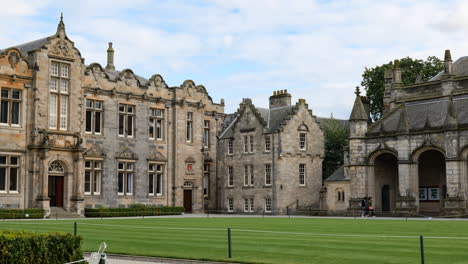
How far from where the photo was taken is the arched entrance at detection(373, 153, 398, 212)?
180ft

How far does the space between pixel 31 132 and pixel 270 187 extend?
23.7m

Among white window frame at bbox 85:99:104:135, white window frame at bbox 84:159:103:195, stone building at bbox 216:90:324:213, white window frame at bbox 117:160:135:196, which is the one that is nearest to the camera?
white window frame at bbox 84:159:103:195

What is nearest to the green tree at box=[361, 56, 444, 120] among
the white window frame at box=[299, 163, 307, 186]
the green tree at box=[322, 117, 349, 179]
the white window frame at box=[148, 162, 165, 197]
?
the green tree at box=[322, 117, 349, 179]

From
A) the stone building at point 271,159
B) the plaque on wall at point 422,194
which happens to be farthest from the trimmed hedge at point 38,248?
the stone building at point 271,159

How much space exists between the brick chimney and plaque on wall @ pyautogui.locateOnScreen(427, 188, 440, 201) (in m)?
17.5

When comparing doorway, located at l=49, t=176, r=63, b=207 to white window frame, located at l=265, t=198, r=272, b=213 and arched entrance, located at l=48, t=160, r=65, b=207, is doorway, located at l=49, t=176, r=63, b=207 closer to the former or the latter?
arched entrance, located at l=48, t=160, r=65, b=207

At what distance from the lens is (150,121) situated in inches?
2219

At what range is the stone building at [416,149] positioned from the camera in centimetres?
4859

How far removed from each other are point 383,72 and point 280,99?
608 inches

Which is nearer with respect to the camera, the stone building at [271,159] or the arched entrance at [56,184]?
the arched entrance at [56,184]

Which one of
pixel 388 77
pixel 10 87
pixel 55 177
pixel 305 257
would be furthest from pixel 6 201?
pixel 388 77

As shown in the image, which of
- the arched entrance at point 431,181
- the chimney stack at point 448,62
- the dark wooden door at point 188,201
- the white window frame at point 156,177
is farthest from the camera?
the dark wooden door at point 188,201

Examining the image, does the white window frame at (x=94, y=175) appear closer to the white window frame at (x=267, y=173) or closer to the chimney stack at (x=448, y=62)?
the white window frame at (x=267, y=173)

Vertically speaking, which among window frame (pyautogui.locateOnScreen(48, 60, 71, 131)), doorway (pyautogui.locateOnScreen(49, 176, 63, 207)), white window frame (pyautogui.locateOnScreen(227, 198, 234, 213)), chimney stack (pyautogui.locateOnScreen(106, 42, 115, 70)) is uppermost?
chimney stack (pyautogui.locateOnScreen(106, 42, 115, 70))
